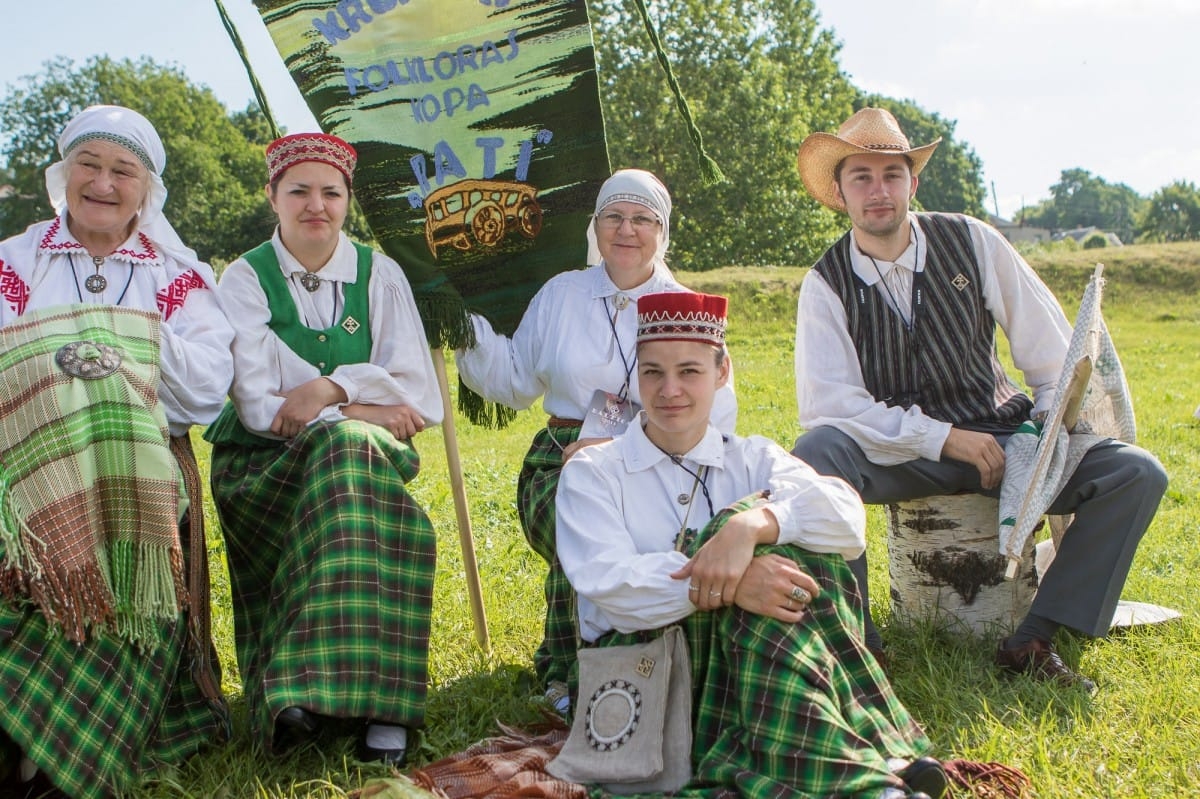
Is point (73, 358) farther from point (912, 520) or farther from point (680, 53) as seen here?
point (680, 53)

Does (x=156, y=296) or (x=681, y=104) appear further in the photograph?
(x=681, y=104)

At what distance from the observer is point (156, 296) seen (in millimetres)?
3432

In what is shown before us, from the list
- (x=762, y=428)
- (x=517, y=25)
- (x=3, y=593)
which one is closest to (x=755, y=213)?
(x=762, y=428)

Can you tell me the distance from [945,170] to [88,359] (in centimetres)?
6173

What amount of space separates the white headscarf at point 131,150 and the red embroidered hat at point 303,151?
13.5 inches

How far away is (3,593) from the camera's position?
2834mm

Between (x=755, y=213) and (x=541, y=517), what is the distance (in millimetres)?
24977

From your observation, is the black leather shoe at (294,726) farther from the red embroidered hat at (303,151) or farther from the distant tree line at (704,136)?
the distant tree line at (704,136)

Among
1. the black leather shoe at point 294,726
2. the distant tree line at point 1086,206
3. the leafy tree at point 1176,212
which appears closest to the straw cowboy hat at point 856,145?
the black leather shoe at point 294,726

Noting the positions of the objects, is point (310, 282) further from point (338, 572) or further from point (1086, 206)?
point (1086, 206)

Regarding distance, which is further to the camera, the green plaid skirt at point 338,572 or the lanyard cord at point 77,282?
the lanyard cord at point 77,282

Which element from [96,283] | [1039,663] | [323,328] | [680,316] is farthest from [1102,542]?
[96,283]

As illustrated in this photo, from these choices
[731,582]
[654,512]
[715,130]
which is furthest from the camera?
[715,130]

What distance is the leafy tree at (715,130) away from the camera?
Answer: 26.9 meters
